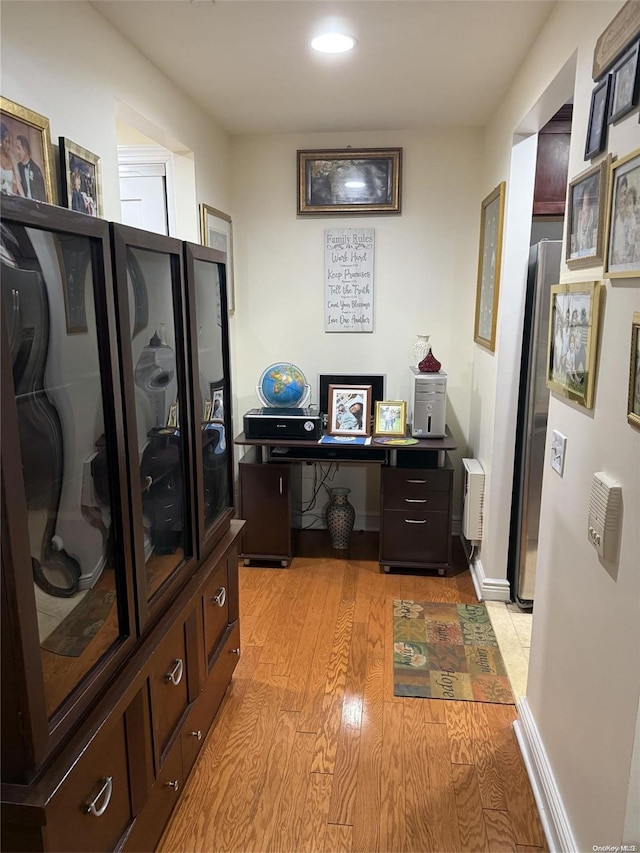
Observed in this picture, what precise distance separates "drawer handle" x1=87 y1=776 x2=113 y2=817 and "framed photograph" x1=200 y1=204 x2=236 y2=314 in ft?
6.95

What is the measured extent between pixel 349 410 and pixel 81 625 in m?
2.35

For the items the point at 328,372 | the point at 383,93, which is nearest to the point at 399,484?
the point at 328,372

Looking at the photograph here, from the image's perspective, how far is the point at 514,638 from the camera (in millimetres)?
2709

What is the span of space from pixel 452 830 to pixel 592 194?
1.84 m

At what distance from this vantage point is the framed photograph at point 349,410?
11.3ft

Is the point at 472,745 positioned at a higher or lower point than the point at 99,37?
lower

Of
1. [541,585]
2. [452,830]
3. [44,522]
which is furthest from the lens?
[541,585]

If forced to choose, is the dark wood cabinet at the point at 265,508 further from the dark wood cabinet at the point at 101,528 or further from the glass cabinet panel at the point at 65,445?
the glass cabinet panel at the point at 65,445

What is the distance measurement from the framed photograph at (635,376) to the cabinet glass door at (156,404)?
1118 mm

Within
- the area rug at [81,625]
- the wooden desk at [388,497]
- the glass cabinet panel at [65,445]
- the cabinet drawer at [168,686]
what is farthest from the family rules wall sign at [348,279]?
the area rug at [81,625]

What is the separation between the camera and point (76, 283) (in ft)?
4.03

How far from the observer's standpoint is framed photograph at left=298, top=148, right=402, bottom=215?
3.48 metres

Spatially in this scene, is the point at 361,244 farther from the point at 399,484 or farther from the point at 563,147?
the point at 399,484

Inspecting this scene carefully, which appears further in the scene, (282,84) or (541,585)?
(282,84)
